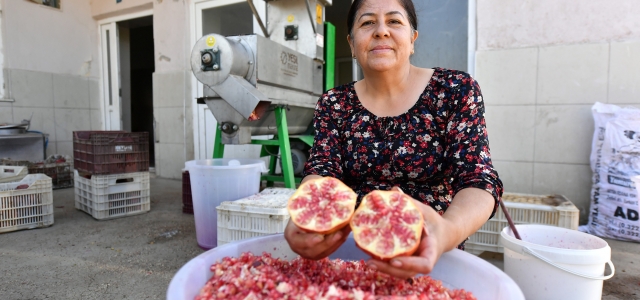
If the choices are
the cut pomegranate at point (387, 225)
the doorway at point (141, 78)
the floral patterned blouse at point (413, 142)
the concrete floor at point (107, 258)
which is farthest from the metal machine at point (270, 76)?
the doorway at point (141, 78)

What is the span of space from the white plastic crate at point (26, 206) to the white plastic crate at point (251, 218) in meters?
2.03

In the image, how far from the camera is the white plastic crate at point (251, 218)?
237 centimetres

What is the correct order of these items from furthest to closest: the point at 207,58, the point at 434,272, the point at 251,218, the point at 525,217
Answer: the point at 207,58 < the point at 525,217 < the point at 251,218 < the point at 434,272

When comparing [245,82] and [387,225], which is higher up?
[245,82]

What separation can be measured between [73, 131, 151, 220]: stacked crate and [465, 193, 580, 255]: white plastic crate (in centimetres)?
327

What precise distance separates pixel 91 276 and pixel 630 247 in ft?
12.8

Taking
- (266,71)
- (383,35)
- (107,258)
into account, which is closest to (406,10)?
(383,35)

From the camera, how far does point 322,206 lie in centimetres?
96

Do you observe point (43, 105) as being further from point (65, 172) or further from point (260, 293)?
point (260, 293)

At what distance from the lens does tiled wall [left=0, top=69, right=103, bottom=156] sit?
19.1 feet

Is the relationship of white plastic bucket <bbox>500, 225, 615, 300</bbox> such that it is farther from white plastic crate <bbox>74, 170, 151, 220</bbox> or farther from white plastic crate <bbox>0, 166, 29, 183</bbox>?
white plastic crate <bbox>0, 166, 29, 183</bbox>

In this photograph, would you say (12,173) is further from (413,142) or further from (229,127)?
(413,142)

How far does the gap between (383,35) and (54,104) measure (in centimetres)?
687

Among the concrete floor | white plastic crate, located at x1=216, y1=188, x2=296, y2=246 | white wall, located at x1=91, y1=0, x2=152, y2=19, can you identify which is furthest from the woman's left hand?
white wall, located at x1=91, y1=0, x2=152, y2=19
